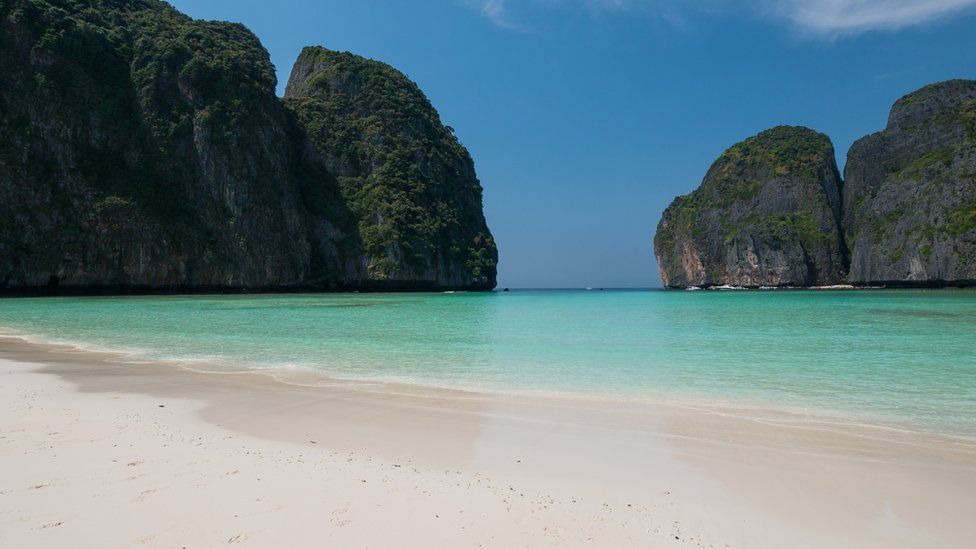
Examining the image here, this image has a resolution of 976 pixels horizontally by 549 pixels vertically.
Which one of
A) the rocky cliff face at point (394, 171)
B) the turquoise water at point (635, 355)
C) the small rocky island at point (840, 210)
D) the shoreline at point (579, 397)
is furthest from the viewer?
the small rocky island at point (840, 210)

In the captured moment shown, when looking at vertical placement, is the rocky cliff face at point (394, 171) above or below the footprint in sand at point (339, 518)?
above

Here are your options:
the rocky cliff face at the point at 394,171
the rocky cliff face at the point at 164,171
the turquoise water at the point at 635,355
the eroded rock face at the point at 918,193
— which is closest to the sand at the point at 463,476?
the turquoise water at the point at 635,355

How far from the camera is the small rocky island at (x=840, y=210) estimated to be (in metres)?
72.8

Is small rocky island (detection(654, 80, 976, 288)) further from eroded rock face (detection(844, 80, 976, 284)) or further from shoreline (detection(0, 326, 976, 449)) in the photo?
shoreline (detection(0, 326, 976, 449))

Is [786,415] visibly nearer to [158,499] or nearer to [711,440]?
[711,440]

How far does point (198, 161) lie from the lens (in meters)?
60.2

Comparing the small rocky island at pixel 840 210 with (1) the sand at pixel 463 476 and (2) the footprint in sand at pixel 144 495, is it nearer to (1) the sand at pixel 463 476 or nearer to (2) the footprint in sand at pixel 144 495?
(1) the sand at pixel 463 476

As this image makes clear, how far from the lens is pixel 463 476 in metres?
3.77

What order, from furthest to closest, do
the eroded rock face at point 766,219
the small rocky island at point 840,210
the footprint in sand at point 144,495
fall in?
the eroded rock face at point 766,219, the small rocky island at point 840,210, the footprint in sand at point 144,495

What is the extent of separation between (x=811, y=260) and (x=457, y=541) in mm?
116007

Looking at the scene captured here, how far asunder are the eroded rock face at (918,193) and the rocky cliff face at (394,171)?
61.6 metres

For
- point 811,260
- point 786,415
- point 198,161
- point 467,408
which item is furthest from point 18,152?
point 811,260

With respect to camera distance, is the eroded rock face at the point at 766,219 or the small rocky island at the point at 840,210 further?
the eroded rock face at the point at 766,219

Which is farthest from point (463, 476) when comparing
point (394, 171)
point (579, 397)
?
point (394, 171)
